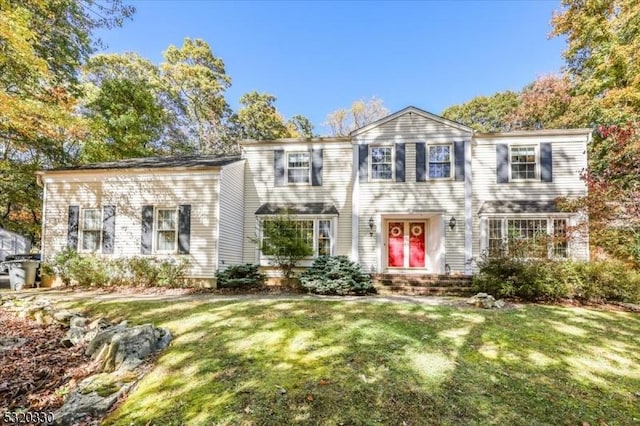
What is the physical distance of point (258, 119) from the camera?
26.3 meters

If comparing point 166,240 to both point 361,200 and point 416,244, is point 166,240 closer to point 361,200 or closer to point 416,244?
point 361,200

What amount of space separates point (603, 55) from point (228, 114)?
23.6 meters

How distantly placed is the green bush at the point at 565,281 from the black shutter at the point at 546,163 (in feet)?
12.8

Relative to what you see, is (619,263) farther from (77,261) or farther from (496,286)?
(77,261)

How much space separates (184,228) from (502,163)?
455 inches

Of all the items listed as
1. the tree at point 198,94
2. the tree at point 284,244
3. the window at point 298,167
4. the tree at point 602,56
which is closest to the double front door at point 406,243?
the tree at point 284,244

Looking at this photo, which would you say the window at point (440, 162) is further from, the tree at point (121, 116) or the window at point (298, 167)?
the tree at point (121, 116)

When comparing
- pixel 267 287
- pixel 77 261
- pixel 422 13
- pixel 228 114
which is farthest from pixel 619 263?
pixel 228 114

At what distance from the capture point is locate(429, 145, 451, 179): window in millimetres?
11742

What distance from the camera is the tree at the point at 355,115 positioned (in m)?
26.9

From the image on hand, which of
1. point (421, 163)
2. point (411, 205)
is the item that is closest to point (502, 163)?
point (421, 163)

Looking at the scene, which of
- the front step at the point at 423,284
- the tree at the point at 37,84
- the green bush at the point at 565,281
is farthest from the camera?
the front step at the point at 423,284

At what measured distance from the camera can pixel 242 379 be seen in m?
3.74

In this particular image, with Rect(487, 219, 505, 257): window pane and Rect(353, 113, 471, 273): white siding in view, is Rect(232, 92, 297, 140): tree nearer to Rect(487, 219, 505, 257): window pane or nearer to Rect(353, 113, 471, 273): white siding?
Rect(353, 113, 471, 273): white siding
